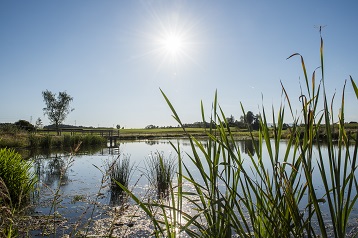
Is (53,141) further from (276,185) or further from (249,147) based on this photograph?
(276,185)

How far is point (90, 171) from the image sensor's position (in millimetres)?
14508

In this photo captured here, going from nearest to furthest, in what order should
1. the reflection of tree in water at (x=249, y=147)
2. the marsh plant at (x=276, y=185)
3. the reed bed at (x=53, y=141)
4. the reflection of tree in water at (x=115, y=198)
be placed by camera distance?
the marsh plant at (x=276, y=185) < the reflection of tree in water at (x=249, y=147) < the reflection of tree in water at (x=115, y=198) < the reed bed at (x=53, y=141)

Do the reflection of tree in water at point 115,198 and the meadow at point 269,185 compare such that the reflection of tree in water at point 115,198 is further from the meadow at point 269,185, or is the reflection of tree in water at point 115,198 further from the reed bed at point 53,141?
the reed bed at point 53,141

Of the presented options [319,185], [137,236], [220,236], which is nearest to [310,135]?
[220,236]

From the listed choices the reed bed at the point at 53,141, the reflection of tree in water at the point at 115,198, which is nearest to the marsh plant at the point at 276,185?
the reflection of tree in water at the point at 115,198

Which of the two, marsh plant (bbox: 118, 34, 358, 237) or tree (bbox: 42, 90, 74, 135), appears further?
tree (bbox: 42, 90, 74, 135)

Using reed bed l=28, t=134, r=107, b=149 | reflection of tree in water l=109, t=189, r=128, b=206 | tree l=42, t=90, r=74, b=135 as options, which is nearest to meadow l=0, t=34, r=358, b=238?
reflection of tree in water l=109, t=189, r=128, b=206

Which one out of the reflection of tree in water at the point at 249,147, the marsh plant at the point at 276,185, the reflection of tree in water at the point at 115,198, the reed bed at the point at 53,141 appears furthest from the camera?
the reed bed at the point at 53,141

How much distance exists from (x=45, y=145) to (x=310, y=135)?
30.3m

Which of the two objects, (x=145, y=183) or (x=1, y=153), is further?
(x=145, y=183)

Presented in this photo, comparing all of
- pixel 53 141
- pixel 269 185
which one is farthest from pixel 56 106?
pixel 269 185

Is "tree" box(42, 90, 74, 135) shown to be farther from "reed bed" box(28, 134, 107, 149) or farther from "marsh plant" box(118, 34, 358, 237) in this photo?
"marsh plant" box(118, 34, 358, 237)

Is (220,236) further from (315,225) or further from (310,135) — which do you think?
(315,225)

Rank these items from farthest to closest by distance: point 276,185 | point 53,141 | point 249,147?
point 53,141
point 249,147
point 276,185
